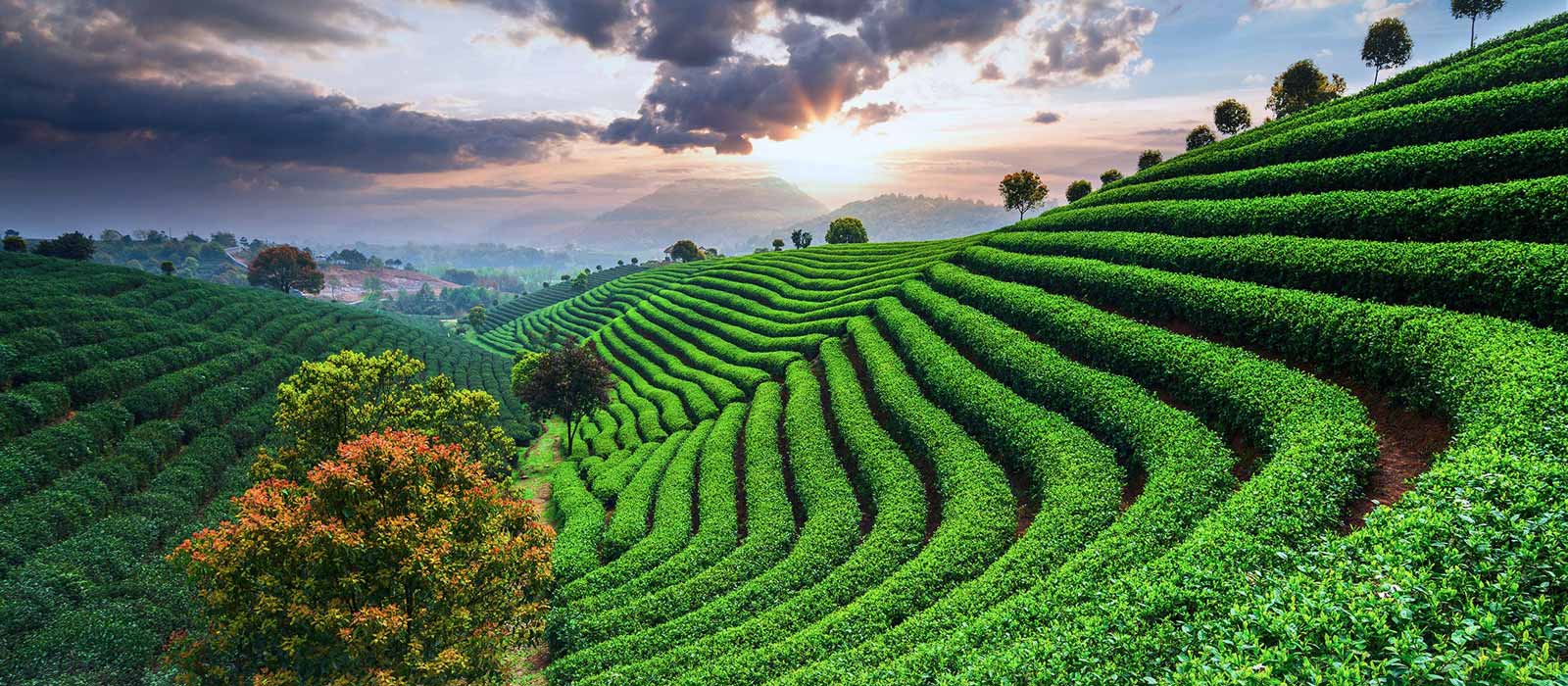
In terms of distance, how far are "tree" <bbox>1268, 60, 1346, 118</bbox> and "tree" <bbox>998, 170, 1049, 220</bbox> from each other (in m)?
24.0

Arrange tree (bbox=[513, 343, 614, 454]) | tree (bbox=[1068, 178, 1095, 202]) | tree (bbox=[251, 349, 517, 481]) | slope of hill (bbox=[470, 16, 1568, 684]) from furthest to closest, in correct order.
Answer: tree (bbox=[1068, 178, 1095, 202]) → tree (bbox=[513, 343, 614, 454]) → tree (bbox=[251, 349, 517, 481]) → slope of hill (bbox=[470, 16, 1568, 684])

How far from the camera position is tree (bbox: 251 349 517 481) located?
2095 centimetres

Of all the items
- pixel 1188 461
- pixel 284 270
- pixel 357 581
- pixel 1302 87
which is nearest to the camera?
pixel 357 581

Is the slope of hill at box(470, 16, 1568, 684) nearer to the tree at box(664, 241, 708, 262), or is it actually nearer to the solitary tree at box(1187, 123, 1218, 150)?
the solitary tree at box(1187, 123, 1218, 150)

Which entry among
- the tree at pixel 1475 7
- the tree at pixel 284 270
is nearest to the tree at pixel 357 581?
the tree at pixel 1475 7

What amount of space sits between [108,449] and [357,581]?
92.5 feet

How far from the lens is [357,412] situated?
21781 millimetres

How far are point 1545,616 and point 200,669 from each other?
22.4m

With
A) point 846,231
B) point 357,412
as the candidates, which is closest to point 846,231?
point 846,231

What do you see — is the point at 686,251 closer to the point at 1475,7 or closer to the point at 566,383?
the point at 566,383

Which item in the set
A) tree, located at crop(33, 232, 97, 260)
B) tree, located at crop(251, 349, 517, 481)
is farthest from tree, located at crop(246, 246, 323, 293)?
tree, located at crop(251, 349, 517, 481)

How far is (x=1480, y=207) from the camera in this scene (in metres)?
17.7

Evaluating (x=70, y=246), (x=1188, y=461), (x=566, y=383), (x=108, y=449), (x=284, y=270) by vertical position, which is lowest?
(x=566, y=383)

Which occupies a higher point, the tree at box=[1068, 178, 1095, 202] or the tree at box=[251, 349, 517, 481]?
the tree at box=[1068, 178, 1095, 202]
